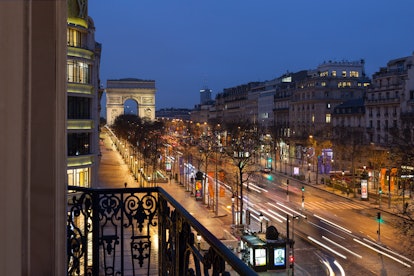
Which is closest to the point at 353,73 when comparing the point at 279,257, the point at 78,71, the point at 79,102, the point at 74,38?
the point at 74,38

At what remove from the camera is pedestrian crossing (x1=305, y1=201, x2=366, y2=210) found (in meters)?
37.4

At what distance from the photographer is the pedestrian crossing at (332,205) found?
123 ft

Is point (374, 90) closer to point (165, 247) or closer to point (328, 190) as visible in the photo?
point (328, 190)

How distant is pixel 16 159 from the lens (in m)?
2.62

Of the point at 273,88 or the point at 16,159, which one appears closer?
the point at 16,159

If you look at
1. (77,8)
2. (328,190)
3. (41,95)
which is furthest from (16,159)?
(328,190)

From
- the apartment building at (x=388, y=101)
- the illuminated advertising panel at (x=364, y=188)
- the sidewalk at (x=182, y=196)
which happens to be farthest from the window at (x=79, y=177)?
the apartment building at (x=388, y=101)

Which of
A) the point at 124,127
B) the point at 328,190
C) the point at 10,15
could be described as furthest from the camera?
the point at 124,127

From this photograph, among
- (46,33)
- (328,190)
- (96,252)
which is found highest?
(46,33)

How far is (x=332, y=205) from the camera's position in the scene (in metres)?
38.7

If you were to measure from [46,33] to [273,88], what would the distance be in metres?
106

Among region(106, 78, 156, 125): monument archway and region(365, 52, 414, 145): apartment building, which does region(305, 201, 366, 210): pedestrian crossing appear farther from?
region(106, 78, 156, 125): monument archway

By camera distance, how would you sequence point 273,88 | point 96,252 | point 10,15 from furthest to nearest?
1. point 273,88
2. point 96,252
3. point 10,15

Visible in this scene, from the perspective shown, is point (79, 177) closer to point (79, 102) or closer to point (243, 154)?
point (79, 102)
